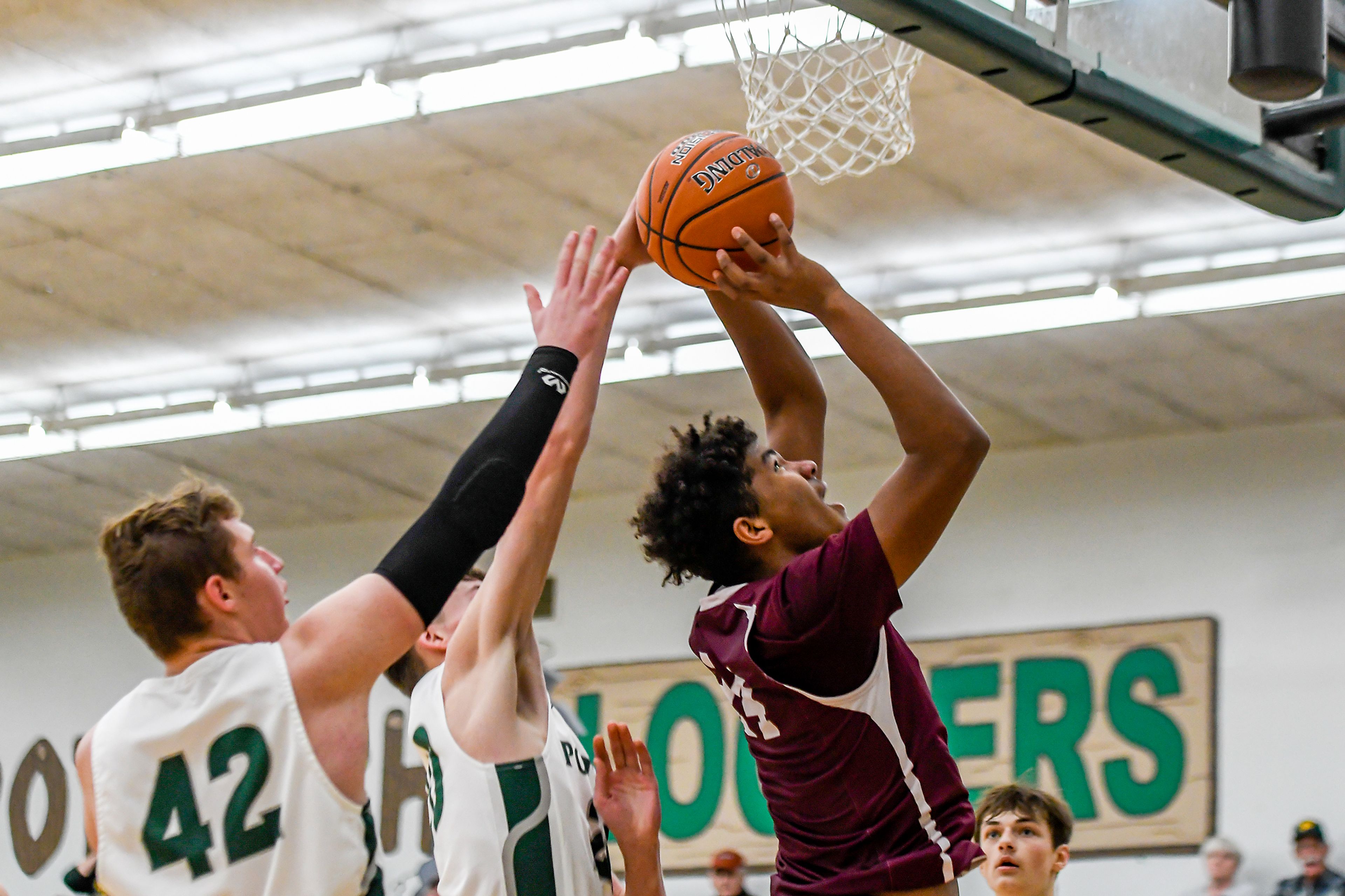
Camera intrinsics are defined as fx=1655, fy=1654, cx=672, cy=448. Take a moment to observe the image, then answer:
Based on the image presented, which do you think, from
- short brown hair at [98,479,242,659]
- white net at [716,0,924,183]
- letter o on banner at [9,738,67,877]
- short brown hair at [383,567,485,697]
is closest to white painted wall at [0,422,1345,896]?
letter o on banner at [9,738,67,877]

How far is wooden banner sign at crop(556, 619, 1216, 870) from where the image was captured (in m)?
11.0

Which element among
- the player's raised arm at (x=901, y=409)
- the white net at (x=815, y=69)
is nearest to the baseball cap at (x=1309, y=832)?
the white net at (x=815, y=69)

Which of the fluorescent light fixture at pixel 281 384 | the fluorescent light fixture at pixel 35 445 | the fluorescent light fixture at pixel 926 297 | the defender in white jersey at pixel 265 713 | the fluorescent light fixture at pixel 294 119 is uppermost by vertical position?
the fluorescent light fixture at pixel 294 119

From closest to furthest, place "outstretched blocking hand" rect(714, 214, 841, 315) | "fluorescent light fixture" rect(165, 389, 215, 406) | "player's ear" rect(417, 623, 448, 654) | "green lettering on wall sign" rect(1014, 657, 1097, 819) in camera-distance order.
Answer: "outstretched blocking hand" rect(714, 214, 841, 315) → "player's ear" rect(417, 623, 448, 654) → "green lettering on wall sign" rect(1014, 657, 1097, 819) → "fluorescent light fixture" rect(165, 389, 215, 406)

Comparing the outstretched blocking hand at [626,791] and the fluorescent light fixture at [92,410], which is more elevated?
the fluorescent light fixture at [92,410]

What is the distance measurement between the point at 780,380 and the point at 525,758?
1.12m

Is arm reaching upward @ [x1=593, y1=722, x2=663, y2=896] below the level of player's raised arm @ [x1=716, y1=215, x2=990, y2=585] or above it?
below

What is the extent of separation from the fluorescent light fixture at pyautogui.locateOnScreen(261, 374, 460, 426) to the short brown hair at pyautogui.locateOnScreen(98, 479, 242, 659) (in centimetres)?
903

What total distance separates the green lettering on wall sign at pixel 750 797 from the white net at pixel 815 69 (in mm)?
6985

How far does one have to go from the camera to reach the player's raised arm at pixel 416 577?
2.39 metres

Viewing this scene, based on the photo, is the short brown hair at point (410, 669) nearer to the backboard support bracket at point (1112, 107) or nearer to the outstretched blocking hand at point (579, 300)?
the outstretched blocking hand at point (579, 300)

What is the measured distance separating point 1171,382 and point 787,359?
24.9ft

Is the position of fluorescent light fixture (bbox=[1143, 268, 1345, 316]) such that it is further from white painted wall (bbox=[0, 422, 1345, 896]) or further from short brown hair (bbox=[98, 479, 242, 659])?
short brown hair (bbox=[98, 479, 242, 659])

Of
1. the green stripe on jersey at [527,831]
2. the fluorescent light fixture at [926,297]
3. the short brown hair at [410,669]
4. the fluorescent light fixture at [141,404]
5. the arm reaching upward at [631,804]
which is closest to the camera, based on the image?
the green stripe on jersey at [527,831]
